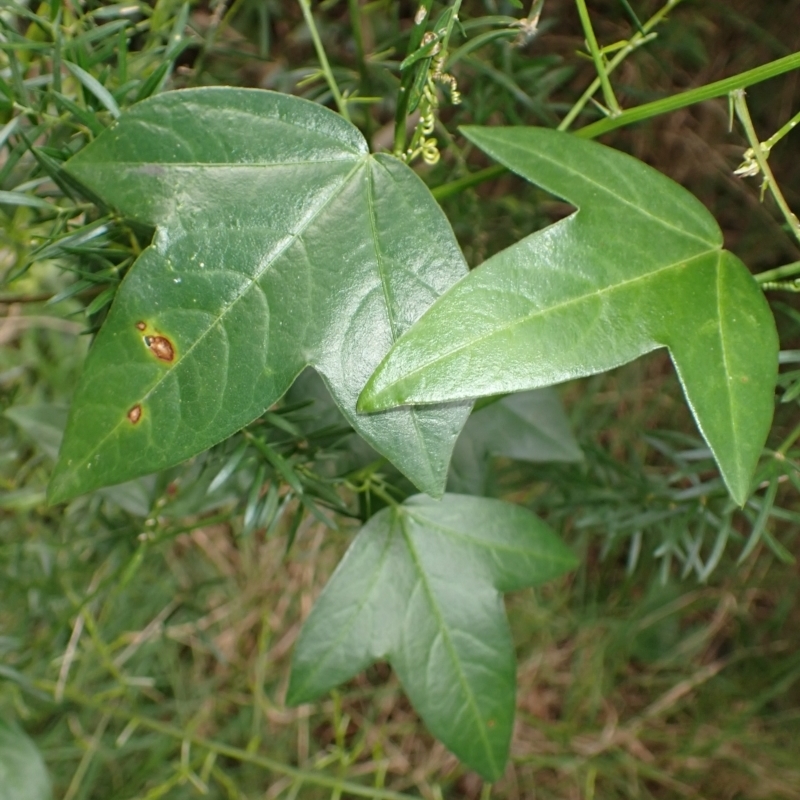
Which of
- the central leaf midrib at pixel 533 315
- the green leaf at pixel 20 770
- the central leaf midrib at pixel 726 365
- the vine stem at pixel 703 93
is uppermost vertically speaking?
the vine stem at pixel 703 93

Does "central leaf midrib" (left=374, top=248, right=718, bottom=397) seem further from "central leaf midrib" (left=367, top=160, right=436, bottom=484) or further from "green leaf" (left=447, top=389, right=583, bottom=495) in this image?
"green leaf" (left=447, top=389, right=583, bottom=495)

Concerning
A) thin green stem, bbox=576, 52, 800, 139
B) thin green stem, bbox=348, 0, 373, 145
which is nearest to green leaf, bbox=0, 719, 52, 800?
thin green stem, bbox=348, 0, 373, 145

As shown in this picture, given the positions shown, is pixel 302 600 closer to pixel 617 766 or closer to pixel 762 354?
pixel 617 766

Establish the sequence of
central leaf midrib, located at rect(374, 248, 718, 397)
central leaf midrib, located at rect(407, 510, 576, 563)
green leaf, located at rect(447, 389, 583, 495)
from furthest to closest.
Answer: green leaf, located at rect(447, 389, 583, 495)
central leaf midrib, located at rect(407, 510, 576, 563)
central leaf midrib, located at rect(374, 248, 718, 397)

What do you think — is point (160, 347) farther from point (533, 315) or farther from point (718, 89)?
point (718, 89)

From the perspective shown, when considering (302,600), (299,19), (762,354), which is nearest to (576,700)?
(302,600)

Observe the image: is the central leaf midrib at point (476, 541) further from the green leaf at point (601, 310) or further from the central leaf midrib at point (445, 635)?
the green leaf at point (601, 310)

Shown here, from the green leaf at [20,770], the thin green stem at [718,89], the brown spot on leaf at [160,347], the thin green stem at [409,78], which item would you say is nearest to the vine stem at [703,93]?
the thin green stem at [718,89]
